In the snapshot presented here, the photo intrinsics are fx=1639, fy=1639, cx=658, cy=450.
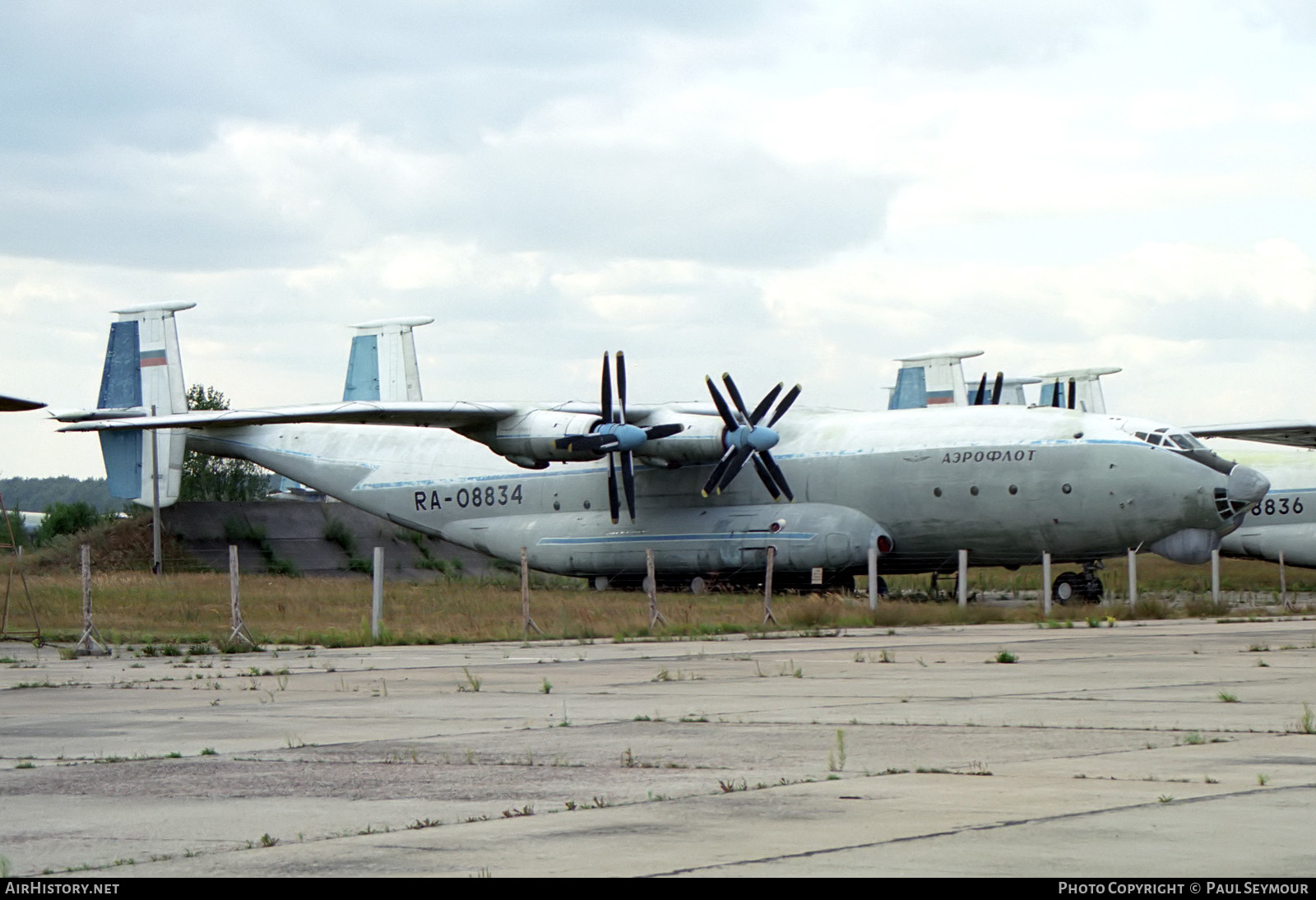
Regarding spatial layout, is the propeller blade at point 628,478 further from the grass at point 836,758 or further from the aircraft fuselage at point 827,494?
the grass at point 836,758

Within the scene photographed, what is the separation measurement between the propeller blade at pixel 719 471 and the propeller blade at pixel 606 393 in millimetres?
2809

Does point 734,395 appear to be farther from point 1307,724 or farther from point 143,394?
point 1307,724

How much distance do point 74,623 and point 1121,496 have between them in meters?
20.6

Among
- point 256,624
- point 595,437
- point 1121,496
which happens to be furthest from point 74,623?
point 1121,496

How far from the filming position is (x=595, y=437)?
38.2 metres

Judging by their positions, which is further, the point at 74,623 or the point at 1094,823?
the point at 74,623

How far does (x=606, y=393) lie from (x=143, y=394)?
658 inches

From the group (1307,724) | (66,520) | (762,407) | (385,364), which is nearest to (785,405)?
(762,407)

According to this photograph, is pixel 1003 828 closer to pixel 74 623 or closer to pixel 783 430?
pixel 74 623

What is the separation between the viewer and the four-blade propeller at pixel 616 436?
38.3m

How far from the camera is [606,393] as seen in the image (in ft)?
127

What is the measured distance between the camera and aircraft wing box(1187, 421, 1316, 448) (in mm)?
40125

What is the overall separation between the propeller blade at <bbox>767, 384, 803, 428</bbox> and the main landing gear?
24.2 ft
